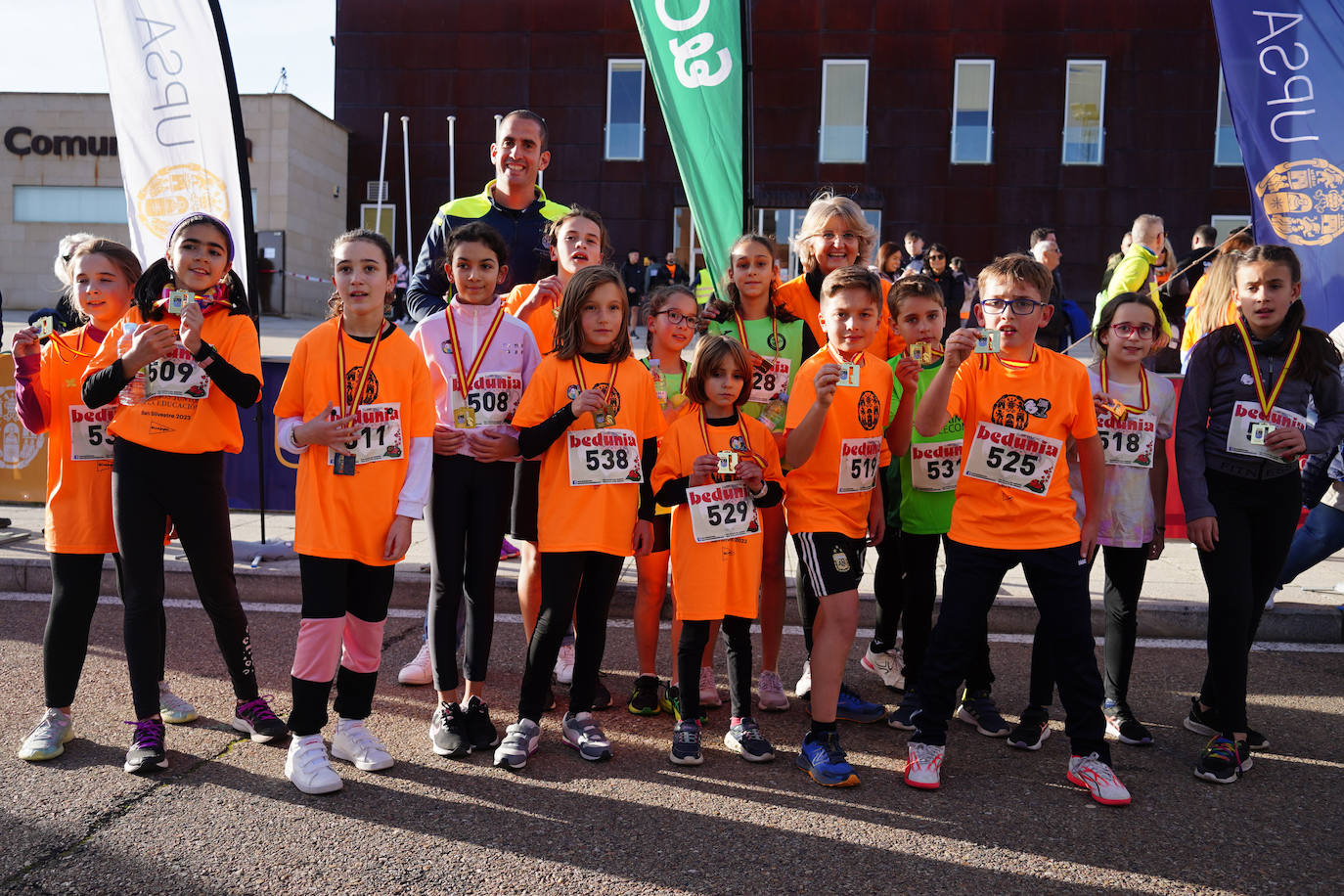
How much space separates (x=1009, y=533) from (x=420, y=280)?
288 cm

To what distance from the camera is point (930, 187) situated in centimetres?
2564

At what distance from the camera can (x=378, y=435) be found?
3.79m

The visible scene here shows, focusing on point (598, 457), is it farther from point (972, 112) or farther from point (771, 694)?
A: point (972, 112)

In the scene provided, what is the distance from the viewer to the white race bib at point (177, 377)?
3.88m

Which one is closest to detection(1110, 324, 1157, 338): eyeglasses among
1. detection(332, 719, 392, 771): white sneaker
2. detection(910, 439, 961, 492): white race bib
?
detection(910, 439, 961, 492): white race bib

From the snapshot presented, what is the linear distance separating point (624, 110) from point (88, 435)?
23755 millimetres

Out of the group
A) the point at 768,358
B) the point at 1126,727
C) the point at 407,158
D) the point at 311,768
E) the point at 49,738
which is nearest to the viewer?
the point at 311,768

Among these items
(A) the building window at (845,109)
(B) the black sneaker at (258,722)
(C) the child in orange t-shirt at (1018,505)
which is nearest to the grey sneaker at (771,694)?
(C) the child in orange t-shirt at (1018,505)

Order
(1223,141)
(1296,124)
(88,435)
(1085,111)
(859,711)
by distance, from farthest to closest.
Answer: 1. (1085,111)
2. (1223,141)
3. (1296,124)
4. (859,711)
5. (88,435)

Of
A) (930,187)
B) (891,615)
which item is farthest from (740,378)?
(930,187)

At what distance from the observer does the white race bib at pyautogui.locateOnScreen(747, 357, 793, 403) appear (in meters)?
4.57

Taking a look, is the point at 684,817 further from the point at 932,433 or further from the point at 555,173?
the point at 555,173

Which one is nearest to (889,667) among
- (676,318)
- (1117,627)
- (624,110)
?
(1117,627)

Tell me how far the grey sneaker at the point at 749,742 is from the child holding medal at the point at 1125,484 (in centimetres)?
106
